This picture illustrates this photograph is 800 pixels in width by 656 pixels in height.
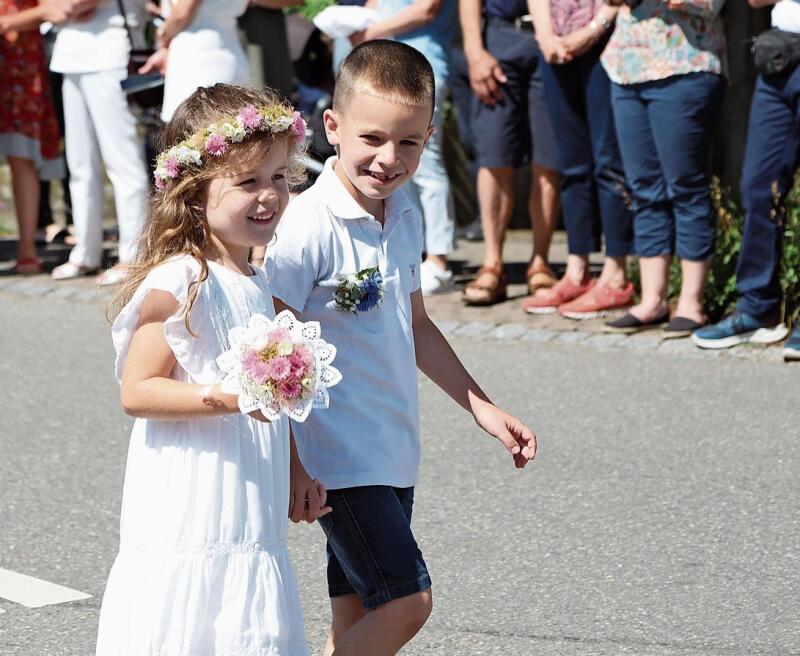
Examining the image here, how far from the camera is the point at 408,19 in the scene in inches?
313

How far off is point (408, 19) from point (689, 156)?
5.79 feet

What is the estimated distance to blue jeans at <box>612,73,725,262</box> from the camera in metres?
6.97

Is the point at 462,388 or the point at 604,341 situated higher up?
the point at 462,388

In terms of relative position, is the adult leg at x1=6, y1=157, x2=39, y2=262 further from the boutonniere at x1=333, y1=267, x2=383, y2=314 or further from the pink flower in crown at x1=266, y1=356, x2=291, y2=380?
the pink flower in crown at x1=266, y1=356, x2=291, y2=380

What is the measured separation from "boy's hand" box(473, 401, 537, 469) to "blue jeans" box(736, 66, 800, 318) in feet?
12.5

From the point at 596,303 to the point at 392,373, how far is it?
15.2ft

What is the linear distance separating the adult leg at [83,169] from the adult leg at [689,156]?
3.56 metres

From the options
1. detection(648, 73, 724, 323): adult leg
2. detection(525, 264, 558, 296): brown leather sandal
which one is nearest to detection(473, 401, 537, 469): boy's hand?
detection(648, 73, 724, 323): adult leg

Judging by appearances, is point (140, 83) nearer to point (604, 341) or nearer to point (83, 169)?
point (83, 169)

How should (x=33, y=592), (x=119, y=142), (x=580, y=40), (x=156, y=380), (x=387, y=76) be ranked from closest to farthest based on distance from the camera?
1. (x=156, y=380)
2. (x=387, y=76)
3. (x=33, y=592)
4. (x=580, y=40)
5. (x=119, y=142)

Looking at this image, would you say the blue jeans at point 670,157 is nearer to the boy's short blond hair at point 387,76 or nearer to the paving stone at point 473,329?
the paving stone at point 473,329

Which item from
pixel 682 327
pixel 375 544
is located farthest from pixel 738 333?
pixel 375 544

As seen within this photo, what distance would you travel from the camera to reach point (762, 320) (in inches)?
279

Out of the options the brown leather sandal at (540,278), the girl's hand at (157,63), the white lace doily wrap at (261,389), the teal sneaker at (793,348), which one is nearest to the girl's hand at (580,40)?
the brown leather sandal at (540,278)
